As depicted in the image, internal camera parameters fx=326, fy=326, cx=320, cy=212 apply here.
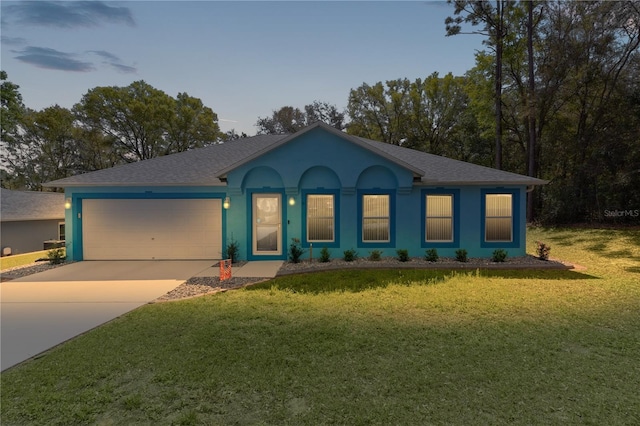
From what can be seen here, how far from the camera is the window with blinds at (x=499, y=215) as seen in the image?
12.2 m

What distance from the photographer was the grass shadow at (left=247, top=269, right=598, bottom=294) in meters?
8.44

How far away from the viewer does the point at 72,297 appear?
775cm

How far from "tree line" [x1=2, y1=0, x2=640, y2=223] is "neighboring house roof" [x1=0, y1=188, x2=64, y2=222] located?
573cm

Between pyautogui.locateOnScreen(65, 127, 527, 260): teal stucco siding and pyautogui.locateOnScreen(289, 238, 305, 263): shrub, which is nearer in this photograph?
pyautogui.locateOnScreen(289, 238, 305, 263): shrub

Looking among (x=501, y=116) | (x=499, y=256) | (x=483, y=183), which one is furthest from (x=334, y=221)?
(x=501, y=116)

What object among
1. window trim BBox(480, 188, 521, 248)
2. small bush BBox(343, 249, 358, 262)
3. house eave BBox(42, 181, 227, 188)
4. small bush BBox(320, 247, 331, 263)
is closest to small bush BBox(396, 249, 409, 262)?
small bush BBox(343, 249, 358, 262)

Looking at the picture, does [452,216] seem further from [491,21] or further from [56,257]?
[491,21]

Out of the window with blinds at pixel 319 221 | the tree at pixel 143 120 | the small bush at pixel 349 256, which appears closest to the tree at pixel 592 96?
the small bush at pixel 349 256

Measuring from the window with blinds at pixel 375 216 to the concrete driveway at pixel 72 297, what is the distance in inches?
231

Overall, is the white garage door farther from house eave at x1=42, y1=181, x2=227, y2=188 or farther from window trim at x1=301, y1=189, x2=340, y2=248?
window trim at x1=301, y1=189, x2=340, y2=248

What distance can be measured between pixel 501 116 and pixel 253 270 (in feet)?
83.8

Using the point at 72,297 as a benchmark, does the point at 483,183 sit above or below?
above

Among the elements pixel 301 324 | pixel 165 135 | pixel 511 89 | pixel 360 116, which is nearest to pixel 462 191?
pixel 301 324

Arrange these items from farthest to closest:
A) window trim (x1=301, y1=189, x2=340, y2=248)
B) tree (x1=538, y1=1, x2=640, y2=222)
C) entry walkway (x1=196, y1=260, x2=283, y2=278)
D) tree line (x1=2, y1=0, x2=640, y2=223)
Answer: tree line (x1=2, y1=0, x2=640, y2=223) < tree (x1=538, y1=1, x2=640, y2=222) < window trim (x1=301, y1=189, x2=340, y2=248) < entry walkway (x1=196, y1=260, x2=283, y2=278)
